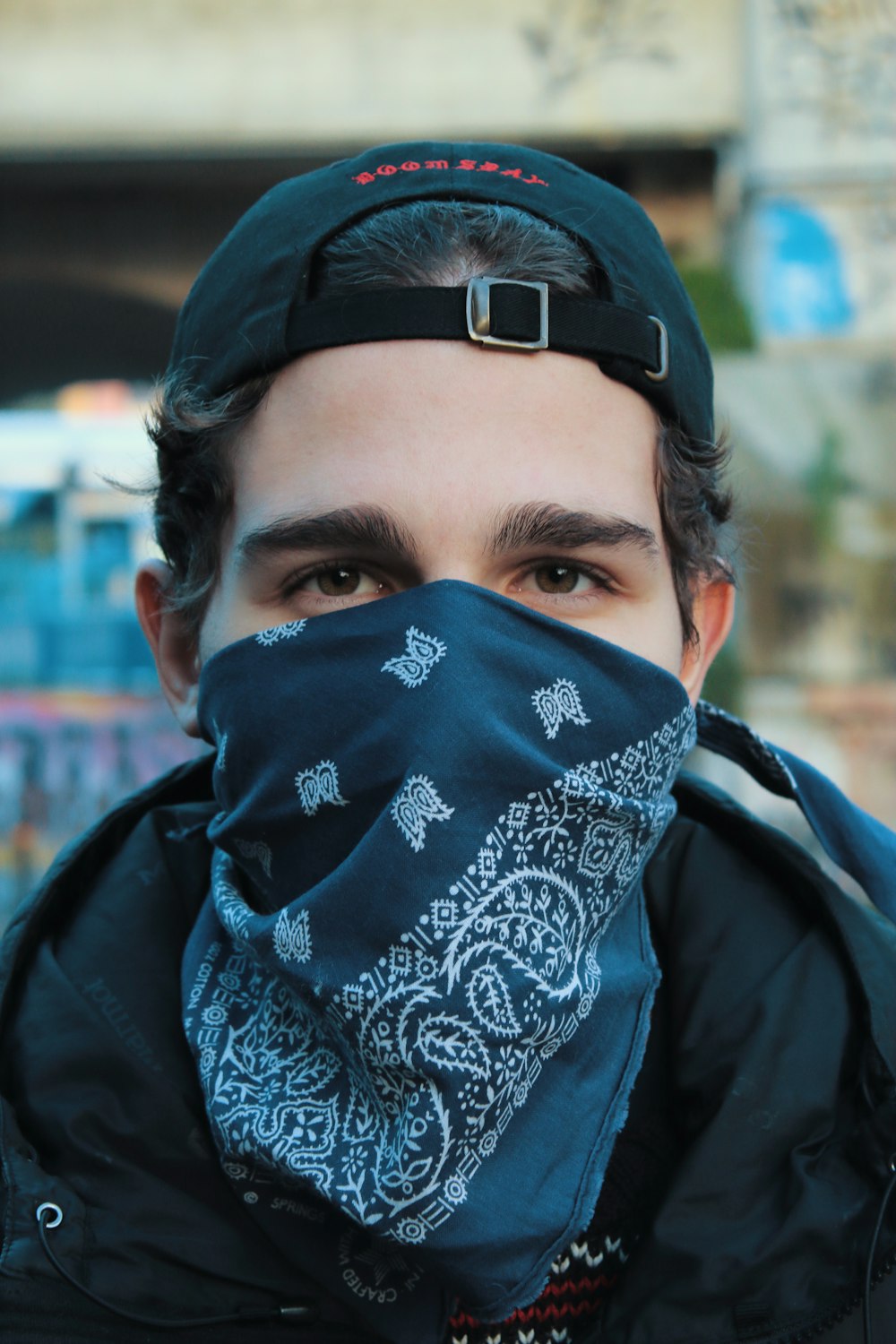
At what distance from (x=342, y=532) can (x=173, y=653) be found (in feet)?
1.17

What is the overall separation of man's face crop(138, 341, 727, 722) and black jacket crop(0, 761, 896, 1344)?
13.5 inches

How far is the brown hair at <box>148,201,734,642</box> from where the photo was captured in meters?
1.30

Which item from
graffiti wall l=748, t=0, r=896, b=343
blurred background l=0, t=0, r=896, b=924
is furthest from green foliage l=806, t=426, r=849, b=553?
graffiti wall l=748, t=0, r=896, b=343

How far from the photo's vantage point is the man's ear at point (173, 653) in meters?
1.44

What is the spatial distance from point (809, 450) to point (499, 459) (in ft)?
11.4

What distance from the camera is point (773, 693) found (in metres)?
4.41

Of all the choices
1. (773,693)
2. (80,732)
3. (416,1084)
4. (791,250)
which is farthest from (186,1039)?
A: (80,732)

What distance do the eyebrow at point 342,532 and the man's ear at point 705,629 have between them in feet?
1.31

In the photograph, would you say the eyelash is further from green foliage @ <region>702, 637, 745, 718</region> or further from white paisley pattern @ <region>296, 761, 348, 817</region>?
green foliage @ <region>702, 637, 745, 718</region>

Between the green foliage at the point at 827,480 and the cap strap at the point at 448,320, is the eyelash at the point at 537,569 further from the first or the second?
the green foliage at the point at 827,480

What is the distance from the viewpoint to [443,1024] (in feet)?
3.49

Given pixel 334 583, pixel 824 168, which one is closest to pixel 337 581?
pixel 334 583

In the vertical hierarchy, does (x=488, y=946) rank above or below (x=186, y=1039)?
above

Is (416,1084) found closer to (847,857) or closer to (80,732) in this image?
(847,857)
